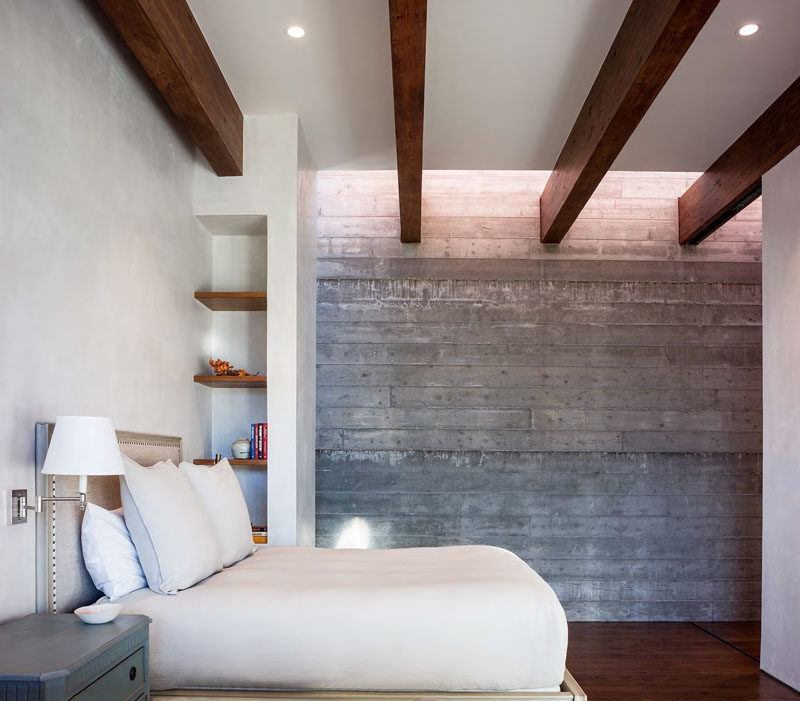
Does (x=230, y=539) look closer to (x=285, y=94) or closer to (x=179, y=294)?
(x=179, y=294)

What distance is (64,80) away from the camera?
2.75 metres

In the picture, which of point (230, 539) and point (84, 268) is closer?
point (84, 268)

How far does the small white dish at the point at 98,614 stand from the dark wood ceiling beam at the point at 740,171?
383 centimetres

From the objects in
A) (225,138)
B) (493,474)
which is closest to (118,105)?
(225,138)

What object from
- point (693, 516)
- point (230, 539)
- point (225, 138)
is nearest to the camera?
point (230, 539)

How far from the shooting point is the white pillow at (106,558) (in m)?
2.63

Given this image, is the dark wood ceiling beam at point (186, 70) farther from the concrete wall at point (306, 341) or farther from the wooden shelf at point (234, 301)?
the wooden shelf at point (234, 301)

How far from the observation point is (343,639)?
2.45m

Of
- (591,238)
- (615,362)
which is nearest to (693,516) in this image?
(615,362)

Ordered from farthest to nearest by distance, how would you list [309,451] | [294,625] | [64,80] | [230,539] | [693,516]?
[693,516], [309,451], [230,539], [64,80], [294,625]

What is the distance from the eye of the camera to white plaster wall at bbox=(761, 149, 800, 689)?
3.92 metres

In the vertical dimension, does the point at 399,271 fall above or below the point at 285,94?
below

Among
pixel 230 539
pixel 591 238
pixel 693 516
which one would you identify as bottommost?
pixel 693 516

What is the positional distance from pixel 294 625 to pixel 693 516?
375cm
